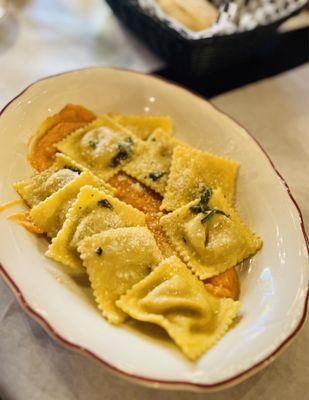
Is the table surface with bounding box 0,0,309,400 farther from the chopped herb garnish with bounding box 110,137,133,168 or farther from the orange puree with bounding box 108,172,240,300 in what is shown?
the chopped herb garnish with bounding box 110,137,133,168

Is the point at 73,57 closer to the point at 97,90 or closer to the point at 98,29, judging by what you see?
the point at 98,29

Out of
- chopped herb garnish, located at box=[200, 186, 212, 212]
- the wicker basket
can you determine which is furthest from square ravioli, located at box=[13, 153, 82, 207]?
the wicker basket

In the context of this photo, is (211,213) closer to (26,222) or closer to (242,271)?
(242,271)

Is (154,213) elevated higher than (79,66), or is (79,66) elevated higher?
(79,66)

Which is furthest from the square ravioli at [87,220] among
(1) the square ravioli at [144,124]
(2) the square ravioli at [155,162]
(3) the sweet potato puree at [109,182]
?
(1) the square ravioli at [144,124]

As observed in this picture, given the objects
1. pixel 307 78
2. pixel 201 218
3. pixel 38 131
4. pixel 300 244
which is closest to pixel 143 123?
pixel 38 131

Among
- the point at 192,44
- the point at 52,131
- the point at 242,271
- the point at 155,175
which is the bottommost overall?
the point at 242,271

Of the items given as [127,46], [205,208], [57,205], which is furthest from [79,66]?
[205,208]
